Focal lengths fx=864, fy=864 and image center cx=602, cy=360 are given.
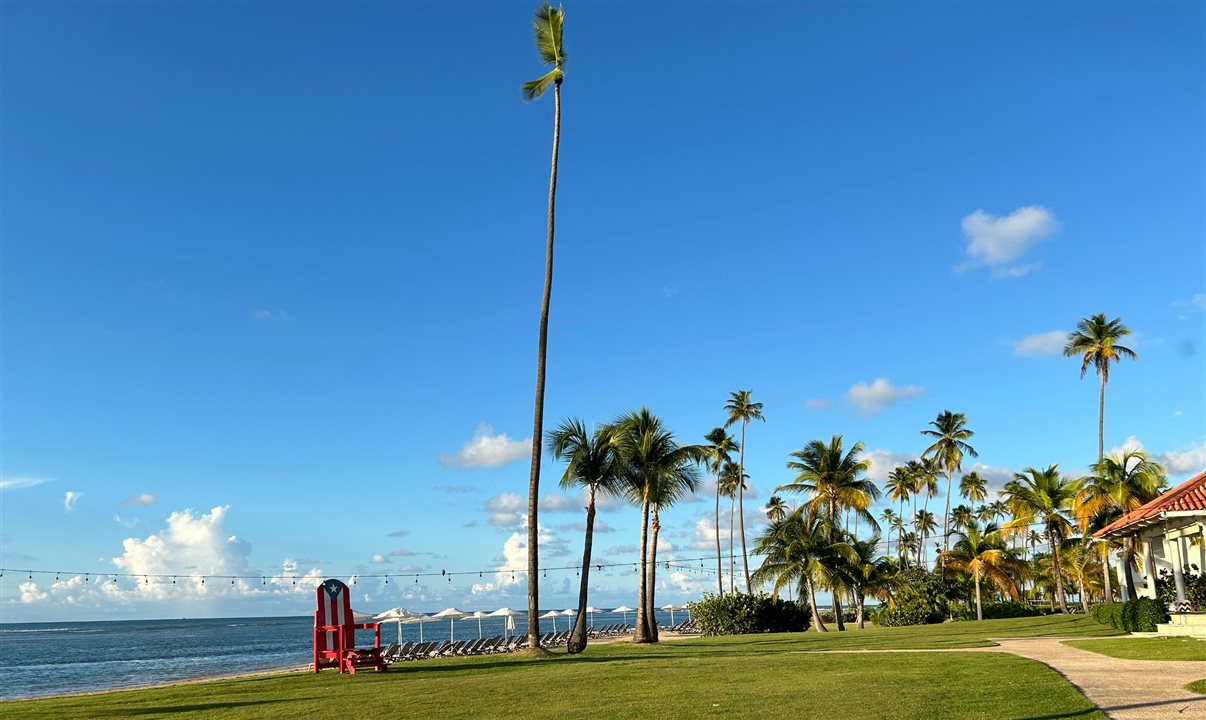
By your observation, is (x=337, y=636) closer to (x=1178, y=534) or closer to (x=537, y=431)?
(x=537, y=431)

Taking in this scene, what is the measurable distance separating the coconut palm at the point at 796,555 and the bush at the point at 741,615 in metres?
1.81

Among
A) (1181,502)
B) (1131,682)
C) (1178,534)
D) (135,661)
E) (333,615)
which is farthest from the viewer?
(135,661)

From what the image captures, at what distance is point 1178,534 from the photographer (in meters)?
27.4

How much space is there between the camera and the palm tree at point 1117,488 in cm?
3631

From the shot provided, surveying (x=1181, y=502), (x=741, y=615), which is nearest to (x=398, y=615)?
(x=741, y=615)

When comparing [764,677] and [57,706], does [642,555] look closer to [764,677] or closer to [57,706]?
[764,677]

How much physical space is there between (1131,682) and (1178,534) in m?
17.4

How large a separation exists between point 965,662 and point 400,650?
2846 cm

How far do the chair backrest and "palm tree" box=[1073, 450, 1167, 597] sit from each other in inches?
1238

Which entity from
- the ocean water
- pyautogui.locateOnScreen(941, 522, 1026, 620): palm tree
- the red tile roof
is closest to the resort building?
the red tile roof

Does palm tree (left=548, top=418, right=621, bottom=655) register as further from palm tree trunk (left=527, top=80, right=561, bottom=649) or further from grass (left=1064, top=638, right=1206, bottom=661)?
grass (left=1064, top=638, right=1206, bottom=661)

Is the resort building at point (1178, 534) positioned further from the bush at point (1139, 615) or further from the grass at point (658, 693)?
the grass at point (658, 693)

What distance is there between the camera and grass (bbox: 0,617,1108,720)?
10.9 meters

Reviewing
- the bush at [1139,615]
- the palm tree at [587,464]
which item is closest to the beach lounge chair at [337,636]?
the palm tree at [587,464]
